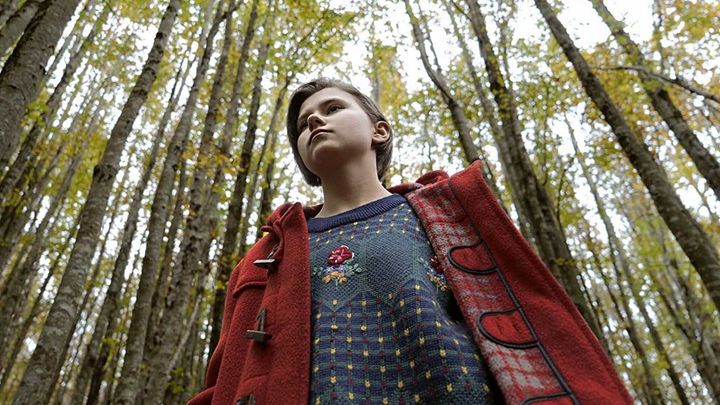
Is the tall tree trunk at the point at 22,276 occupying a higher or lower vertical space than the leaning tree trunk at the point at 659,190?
higher

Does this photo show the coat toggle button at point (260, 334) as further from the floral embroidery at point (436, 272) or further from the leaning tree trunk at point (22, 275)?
the leaning tree trunk at point (22, 275)

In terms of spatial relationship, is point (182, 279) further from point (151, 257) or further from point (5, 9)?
point (5, 9)

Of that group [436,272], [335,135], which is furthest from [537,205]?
[436,272]

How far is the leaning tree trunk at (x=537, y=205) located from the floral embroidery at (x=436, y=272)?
14.0ft

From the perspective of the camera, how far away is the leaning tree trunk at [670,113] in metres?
6.50

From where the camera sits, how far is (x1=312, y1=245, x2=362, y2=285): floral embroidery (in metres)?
1.59

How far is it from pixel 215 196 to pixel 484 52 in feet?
15.2

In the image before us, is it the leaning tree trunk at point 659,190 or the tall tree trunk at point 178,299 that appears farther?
the tall tree trunk at point 178,299

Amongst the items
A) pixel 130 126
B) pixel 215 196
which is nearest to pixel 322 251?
pixel 130 126

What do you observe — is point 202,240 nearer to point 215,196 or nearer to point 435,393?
point 215,196

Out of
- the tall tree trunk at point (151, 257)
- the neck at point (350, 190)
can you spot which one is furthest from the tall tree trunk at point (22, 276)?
the neck at point (350, 190)

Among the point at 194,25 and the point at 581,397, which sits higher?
the point at 194,25

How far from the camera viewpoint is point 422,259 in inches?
61.9

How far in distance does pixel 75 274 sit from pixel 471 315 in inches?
170
